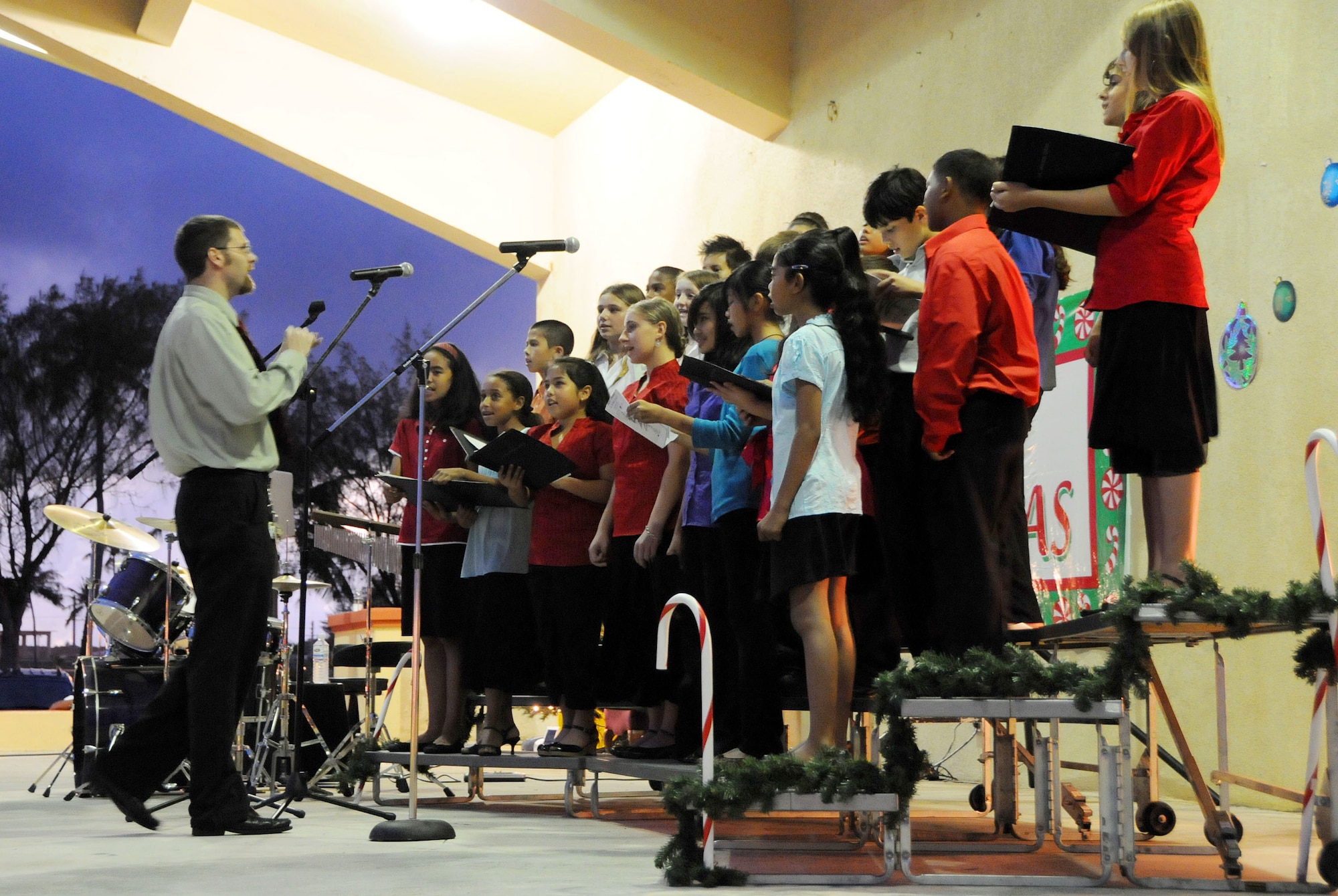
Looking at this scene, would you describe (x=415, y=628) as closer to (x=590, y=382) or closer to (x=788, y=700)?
(x=788, y=700)

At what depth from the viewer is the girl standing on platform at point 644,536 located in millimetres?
3814

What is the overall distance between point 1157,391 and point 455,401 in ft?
8.75

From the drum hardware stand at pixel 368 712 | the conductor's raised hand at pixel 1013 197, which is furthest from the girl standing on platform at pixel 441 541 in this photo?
the conductor's raised hand at pixel 1013 197

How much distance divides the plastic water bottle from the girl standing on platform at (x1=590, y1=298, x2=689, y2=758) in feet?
9.52

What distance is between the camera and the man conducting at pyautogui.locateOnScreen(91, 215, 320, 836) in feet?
11.1

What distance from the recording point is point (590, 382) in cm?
438

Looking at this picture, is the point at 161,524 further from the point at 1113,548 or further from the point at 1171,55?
the point at 1171,55

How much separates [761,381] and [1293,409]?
201cm

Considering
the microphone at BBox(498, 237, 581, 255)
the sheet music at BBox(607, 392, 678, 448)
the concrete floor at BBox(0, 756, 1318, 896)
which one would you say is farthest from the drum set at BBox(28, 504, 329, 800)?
the sheet music at BBox(607, 392, 678, 448)

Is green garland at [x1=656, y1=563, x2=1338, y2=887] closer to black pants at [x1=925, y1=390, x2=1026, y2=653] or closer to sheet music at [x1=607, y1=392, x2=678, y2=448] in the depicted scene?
black pants at [x1=925, y1=390, x2=1026, y2=653]

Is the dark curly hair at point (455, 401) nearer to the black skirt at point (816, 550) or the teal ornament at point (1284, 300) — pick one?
the black skirt at point (816, 550)

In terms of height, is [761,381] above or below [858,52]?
below

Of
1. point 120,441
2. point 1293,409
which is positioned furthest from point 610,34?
point 120,441

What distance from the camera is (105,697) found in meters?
5.34
